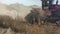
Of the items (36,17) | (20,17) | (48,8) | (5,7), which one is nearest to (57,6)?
(48,8)

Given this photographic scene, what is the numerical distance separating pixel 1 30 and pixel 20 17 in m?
0.17

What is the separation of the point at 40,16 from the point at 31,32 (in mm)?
138

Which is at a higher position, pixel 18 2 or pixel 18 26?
pixel 18 2

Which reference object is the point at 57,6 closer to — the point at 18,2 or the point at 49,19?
the point at 49,19

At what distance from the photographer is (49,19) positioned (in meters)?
1.12

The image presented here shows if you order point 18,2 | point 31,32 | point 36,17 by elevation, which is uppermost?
point 18,2

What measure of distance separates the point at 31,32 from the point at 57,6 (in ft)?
0.90

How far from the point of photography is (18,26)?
1133 mm

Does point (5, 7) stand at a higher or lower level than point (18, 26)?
higher

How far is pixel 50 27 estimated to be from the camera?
43.4 inches

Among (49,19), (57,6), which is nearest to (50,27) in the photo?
(49,19)

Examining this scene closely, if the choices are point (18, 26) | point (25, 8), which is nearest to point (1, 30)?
point (18, 26)

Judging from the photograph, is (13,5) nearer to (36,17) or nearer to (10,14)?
(10,14)

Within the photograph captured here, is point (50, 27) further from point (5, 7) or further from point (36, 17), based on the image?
point (5, 7)
